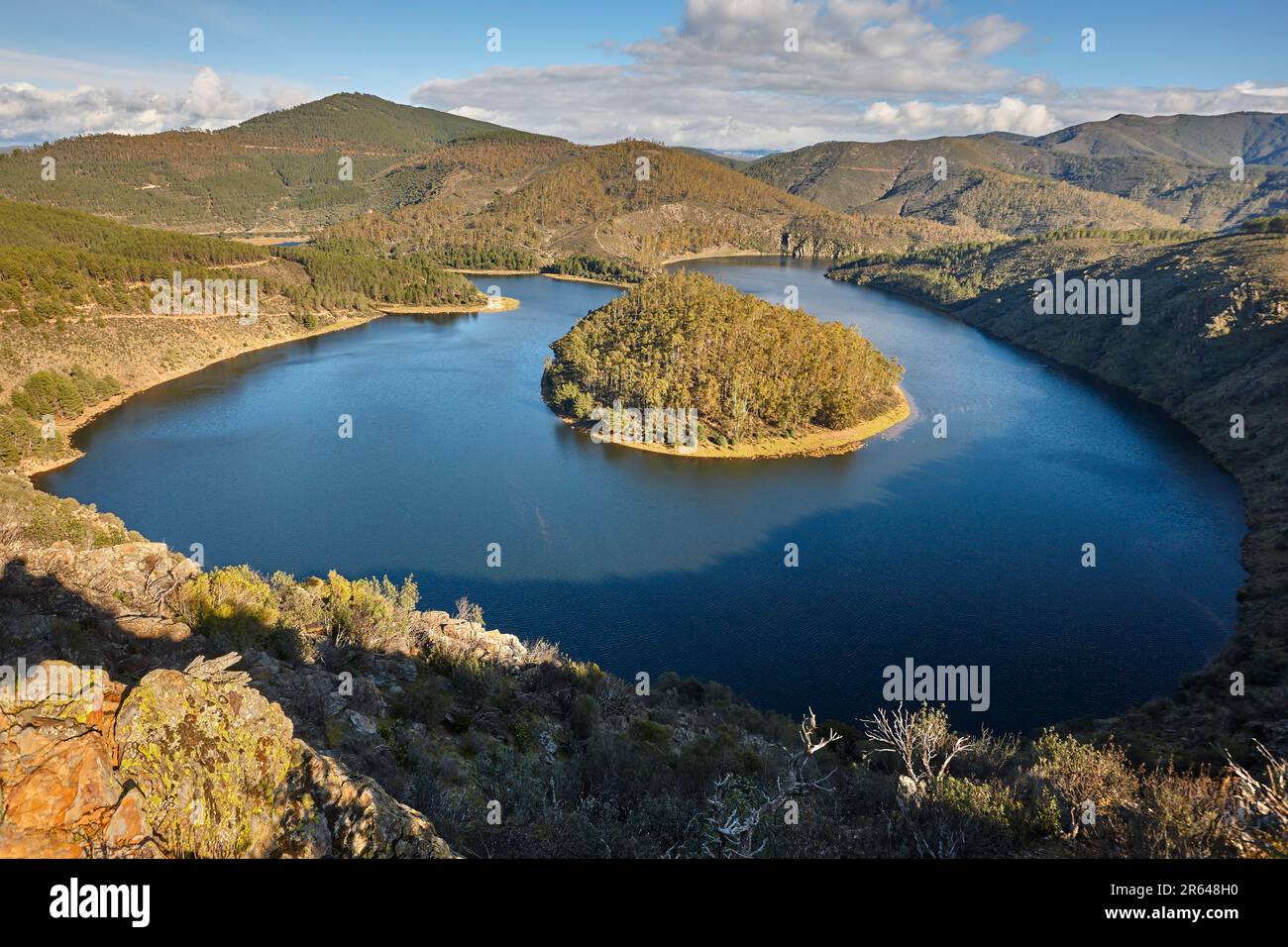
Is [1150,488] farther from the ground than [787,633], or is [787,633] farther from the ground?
[1150,488]

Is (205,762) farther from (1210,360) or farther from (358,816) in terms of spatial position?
(1210,360)

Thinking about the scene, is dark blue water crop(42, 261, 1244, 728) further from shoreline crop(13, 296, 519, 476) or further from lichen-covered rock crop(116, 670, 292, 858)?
lichen-covered rock crop(116, 670, 292, 858)

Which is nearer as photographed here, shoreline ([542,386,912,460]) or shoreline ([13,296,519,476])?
shoreline ([13,296,519,476])

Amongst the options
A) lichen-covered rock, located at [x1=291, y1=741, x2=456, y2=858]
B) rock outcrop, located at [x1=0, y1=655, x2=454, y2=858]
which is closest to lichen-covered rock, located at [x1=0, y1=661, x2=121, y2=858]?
rock outcrop, located at [x1=0, y1=655, x2=454, y2=858]

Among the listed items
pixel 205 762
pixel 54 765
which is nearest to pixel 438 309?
pixel 205 762

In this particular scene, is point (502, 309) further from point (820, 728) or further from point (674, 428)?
point (820, 728)
